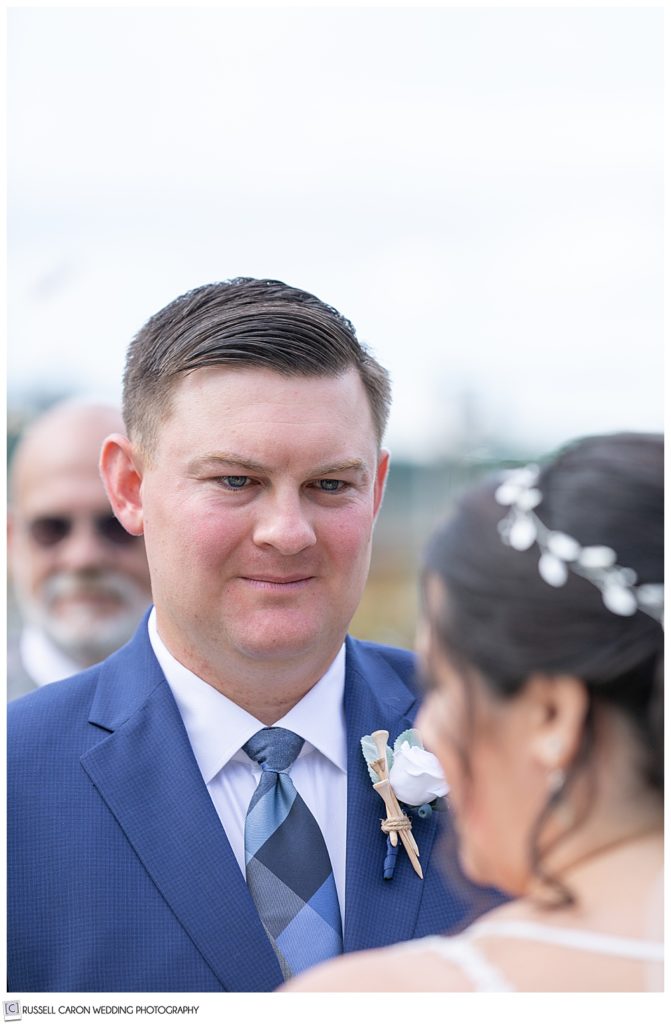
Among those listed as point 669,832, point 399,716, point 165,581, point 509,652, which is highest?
point 509,652

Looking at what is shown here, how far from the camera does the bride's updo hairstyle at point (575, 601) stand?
1.60m

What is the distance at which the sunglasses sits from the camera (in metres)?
3.80

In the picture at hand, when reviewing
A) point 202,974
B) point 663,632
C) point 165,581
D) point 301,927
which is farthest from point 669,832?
point 165,581

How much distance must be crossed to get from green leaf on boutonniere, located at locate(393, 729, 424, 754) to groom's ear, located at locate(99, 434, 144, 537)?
708 mm

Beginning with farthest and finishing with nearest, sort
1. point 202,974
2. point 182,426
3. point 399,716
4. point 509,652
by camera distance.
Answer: point 399,716 → point 182,426 → point 202,974 → point 509,652

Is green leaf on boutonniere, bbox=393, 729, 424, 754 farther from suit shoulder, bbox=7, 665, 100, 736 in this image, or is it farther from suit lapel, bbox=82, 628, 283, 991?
suit shoulder, bbox=7, 665, 100, 736

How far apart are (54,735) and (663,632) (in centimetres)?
129

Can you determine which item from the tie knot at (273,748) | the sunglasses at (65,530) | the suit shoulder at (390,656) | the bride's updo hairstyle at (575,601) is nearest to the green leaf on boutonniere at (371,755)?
the tie knot at (273,748)

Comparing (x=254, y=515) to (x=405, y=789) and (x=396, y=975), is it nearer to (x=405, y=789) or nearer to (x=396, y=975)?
(x=405, y=789)

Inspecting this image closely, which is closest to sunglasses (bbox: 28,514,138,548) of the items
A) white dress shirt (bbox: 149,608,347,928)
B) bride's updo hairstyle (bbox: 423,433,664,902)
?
white dress shirt (bbox: 149,608,347,928)

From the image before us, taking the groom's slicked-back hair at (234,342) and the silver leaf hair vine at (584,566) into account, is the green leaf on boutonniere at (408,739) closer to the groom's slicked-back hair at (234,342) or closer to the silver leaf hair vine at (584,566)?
the groom's slicked-back hair at (234,342)

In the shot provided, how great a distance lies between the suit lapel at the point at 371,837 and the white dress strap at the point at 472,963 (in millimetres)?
684
